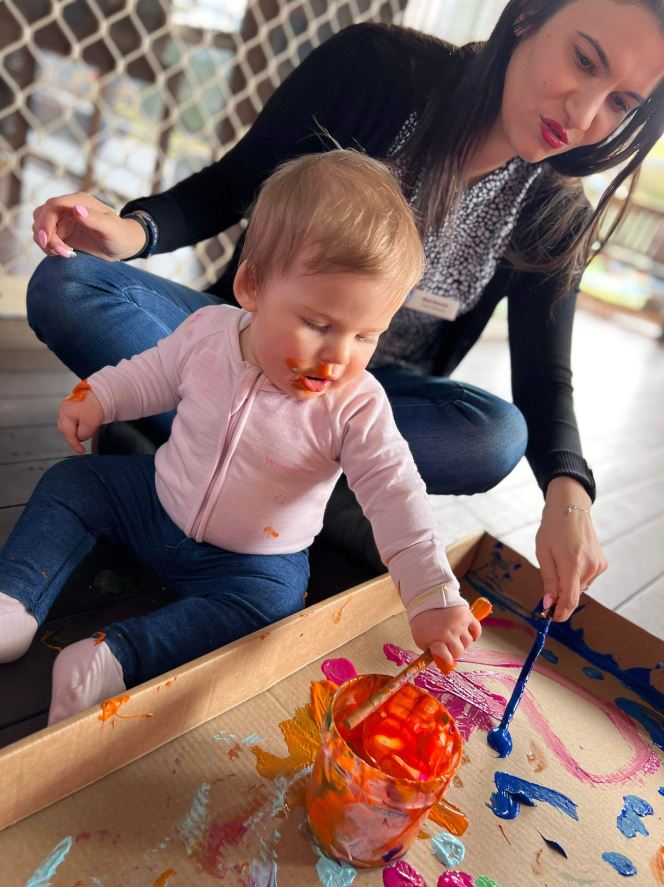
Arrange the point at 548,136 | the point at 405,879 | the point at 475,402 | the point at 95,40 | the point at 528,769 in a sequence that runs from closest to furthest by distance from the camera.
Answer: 1. the point at 405,879
2. the point at 528,769
3. the point at 548,136
4. the point at 475,402
5. the point at 95,40

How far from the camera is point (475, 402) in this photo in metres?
0.93

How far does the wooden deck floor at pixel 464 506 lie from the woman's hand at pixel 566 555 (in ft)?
0.88

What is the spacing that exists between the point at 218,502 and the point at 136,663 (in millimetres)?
166

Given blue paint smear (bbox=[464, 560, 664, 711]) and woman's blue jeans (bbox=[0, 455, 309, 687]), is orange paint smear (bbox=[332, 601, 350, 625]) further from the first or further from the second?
blue paint smear (bbox=[464, 560, 664, 711])

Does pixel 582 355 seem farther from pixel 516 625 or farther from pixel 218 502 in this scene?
pixel 218 502

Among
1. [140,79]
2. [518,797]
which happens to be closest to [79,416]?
[518,797]

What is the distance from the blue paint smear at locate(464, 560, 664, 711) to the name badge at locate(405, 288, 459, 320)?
34 centimetres

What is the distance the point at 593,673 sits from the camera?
31.7 inches

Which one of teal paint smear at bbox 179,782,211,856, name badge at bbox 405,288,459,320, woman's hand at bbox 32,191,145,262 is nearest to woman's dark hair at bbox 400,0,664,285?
name badge at bbox 405,288,459,320

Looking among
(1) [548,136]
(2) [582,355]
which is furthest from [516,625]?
(2) [582,355]

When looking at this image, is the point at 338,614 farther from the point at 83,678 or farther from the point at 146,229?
the point at 146,229

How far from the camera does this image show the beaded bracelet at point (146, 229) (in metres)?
0.81

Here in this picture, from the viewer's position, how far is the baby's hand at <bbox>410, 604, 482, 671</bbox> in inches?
21.4

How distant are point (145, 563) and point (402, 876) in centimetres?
39
